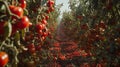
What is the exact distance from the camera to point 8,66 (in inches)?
117

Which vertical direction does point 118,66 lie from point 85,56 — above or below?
above

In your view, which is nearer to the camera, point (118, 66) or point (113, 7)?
point (118, 66)

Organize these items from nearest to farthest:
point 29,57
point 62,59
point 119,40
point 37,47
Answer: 1. point 119,40
2. point 29,57
3. point 37,47
4. point 62,59

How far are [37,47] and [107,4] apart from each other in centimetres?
300

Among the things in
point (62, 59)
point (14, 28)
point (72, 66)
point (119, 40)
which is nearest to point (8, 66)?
point (14, 28)

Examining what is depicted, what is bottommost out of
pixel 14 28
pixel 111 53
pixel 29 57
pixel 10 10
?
pixel 29 57

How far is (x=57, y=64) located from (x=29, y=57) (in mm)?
3781

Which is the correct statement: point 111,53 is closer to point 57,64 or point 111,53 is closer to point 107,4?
point 107,4

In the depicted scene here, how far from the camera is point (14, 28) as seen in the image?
2535 mm

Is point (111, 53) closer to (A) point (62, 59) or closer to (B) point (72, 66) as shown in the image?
(B) point (72, 66)

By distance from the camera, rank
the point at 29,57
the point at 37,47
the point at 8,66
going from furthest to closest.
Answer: the point at 37,47, the point at 29,57, the point at 8,66

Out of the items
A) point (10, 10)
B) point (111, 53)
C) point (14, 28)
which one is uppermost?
point (10, 10)

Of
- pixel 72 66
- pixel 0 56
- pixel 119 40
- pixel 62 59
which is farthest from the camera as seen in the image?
pixel 62 59

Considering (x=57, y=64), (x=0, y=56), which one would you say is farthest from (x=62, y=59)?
(x=0, y=56)
